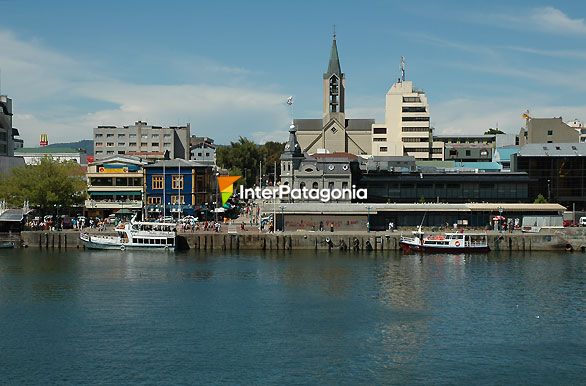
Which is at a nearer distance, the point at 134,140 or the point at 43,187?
the point at 43,187

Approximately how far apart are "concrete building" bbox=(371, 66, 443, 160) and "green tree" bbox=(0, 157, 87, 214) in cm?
6592

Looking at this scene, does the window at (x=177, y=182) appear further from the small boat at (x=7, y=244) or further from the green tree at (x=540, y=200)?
the green tree at (x=540, y=200)

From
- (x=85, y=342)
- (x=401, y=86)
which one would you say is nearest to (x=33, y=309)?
(x=85, y=342)

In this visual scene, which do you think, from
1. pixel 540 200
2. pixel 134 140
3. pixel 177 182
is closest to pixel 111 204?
pixel 177 182

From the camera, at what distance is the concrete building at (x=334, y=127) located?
154625mm

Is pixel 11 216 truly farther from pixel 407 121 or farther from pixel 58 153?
pixel 407 121

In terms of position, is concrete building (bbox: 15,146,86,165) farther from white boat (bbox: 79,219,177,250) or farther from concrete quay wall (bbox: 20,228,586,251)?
concrete quay wall (bbox: 20,228,586,251)

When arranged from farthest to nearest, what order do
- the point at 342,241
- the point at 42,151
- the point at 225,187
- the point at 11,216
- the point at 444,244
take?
the point at 42,151 < the point at 225,187 < the point at 11,216 < the point at 342,241 < the point at 444,244

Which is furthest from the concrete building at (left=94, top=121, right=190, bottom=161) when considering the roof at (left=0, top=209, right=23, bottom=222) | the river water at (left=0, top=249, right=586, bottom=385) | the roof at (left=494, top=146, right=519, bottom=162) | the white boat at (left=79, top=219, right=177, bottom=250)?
the river water at (left=0, top=249, right=586, bottom=385)

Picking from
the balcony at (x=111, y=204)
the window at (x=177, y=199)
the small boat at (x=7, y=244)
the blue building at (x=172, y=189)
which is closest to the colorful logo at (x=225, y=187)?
the blue building at (x=172, y=189)

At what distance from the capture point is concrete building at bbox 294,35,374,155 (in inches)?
6088

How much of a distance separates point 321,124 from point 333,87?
8247 mm

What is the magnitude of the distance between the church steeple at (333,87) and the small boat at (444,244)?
250ft

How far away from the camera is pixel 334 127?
155250 mm
